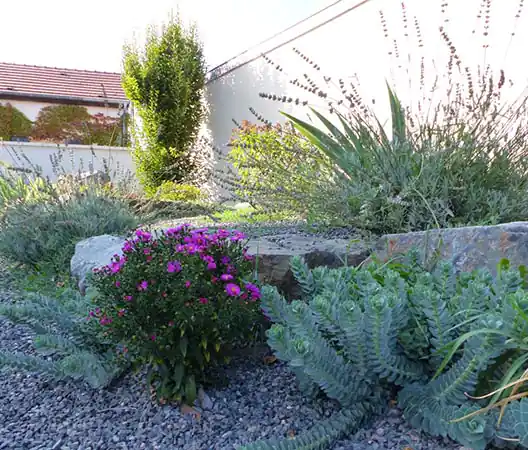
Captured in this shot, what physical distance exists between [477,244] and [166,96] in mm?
9028

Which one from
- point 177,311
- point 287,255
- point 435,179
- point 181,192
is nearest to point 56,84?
point 181,192

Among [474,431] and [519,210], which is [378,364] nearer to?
[474,431]

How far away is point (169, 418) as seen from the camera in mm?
1746

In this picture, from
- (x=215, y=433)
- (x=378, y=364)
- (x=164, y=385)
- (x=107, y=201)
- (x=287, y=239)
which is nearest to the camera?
(x=378, y=364)

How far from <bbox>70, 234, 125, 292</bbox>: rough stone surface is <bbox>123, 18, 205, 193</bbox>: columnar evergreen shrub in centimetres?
664

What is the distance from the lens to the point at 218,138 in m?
10.6

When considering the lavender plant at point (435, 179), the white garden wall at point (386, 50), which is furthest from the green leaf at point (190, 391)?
the white garden wall at point (386, 50)

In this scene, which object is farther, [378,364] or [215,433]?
[215,433]

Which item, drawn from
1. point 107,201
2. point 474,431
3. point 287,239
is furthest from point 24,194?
point 474,431

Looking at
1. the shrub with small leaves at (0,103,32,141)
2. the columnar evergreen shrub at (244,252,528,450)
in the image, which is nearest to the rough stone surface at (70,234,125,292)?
the columnar evergreen shrub at (244,252,528,450)

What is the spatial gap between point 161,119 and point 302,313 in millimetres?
9276

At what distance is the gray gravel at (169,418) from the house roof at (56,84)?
14.5 metres

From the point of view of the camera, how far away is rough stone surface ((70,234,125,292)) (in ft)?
10.0

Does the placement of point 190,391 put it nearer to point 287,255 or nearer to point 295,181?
point 287,255
